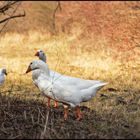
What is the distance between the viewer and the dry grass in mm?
7871

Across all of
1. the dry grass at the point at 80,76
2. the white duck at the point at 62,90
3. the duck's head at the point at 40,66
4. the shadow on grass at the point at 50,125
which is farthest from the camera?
the duck's head at the point at 40,66

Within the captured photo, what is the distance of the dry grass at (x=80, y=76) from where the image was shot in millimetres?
7871

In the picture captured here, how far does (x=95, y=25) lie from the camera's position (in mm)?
25688

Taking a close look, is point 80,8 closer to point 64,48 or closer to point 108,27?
point 108,27

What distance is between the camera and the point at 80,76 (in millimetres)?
15562

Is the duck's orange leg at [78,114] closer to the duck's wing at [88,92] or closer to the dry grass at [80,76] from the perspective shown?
the dry grass at [80,76]

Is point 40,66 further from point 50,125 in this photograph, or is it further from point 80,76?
point 80,76

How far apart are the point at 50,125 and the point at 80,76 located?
7.50 meters

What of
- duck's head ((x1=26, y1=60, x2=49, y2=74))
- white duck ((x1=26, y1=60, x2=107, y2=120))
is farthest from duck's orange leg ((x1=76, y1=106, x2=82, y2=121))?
duck's head ((x1=26, y1=60, x2=49, y2=74))

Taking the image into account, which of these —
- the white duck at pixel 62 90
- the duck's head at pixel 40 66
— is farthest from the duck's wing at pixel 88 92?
the duck's head at pixel 40 66

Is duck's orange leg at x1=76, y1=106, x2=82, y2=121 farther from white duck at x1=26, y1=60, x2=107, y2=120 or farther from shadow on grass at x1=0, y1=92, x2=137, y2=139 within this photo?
white duck at x1=26, y1=60, x2=107, y2=120

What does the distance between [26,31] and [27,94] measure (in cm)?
1308

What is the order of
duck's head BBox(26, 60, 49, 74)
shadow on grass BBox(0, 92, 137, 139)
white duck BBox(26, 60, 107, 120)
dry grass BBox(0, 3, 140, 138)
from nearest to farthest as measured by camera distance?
1. shadow on grass BBox(0, 92, 137, 139)
2. dry grass BBox(0, 3, 140, 138)
3. white duck BBox(26, 60, 107, 120)
4. duck's head BBox(26, 60, 49, 74)

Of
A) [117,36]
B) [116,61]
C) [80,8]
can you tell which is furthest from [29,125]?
[80,8]
